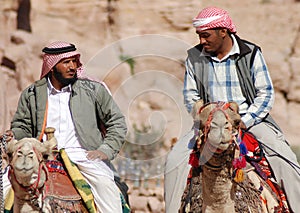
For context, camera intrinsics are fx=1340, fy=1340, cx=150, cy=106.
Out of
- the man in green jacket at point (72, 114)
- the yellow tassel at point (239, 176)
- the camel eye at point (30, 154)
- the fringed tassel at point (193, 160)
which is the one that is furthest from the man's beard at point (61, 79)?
the yellow tassel at point (239, 176)

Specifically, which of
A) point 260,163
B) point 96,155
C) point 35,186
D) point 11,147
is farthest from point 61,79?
point 260,163

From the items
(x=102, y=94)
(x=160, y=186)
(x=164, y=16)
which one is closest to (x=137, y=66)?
(x=164, y=16)

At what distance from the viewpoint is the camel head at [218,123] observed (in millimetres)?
9797

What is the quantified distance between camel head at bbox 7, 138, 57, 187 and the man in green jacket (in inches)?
→ 49.6

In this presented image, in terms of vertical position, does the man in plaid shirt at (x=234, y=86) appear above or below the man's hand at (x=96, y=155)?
above

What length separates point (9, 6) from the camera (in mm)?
22109

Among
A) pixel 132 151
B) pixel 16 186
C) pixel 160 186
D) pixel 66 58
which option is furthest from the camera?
pixel 132 151

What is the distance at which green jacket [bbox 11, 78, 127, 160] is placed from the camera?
11.6m

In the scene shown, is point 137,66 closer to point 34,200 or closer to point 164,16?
point 164,16

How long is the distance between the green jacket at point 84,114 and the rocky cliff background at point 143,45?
7590 mm

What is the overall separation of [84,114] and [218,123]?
82.7 inches

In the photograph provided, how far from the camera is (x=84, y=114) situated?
11.7 meters

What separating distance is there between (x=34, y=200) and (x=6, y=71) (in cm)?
1178

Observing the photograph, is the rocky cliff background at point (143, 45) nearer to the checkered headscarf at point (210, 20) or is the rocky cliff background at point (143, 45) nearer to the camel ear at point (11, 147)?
the checkered headscarf at point (210, 20)
